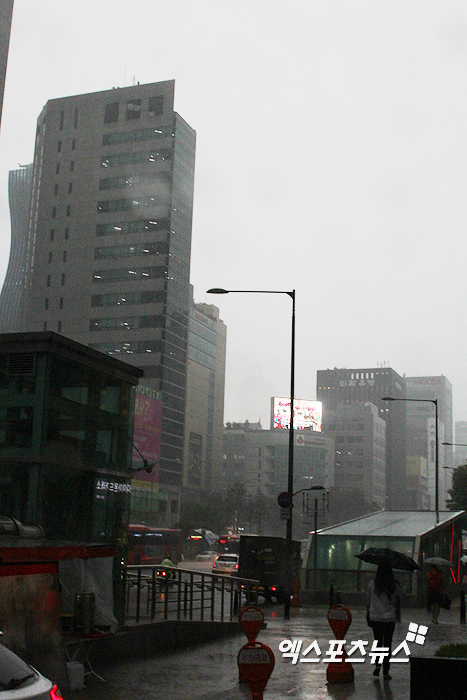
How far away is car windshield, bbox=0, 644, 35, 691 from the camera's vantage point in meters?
5.32

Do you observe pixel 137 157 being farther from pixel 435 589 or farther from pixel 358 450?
pixel 435 589

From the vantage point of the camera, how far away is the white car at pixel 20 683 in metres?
5.26

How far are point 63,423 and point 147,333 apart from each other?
105m

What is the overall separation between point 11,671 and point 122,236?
120 meters

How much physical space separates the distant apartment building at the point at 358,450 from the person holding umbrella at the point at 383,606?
173898mm

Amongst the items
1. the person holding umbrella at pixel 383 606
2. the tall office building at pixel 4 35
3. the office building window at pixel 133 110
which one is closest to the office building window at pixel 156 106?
the office building window at pixel 133 110

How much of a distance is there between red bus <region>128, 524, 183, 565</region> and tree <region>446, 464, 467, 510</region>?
26.3 m

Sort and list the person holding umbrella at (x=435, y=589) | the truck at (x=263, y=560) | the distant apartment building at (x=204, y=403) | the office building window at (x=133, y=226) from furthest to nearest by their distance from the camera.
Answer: the distant apartment building at (x=204, y=403)
the office building window at (x=133, y=226)
the truck at (x=263, y=560)
the person holding umbrella at (x=435, y=589)

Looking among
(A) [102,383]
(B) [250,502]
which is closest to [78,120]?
(B) [250,502]

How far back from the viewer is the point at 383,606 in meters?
12.7

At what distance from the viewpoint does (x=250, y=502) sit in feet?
452

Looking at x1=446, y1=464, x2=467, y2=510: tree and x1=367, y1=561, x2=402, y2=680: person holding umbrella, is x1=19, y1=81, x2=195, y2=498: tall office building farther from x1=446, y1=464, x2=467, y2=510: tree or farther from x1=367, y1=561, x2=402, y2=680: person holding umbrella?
x1=367, y1=561, x2=402, y2=680: person holding umbrella

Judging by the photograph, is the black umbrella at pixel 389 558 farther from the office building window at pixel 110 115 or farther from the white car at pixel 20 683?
the office building window at pixel 110 115

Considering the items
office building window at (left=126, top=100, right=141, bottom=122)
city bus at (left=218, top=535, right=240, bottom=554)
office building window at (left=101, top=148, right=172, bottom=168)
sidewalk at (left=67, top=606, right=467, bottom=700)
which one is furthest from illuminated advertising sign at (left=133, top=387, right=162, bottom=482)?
sidewalk at (left=67, top=606, right=467, bottom=700)
